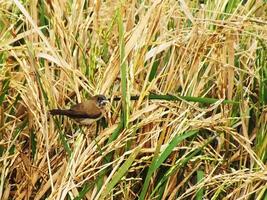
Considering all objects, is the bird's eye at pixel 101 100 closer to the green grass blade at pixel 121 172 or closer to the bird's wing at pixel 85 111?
the bird's wing at pixel 85 111

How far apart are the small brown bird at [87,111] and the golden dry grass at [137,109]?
0.17 ft

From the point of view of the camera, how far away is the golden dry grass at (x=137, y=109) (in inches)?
85.3

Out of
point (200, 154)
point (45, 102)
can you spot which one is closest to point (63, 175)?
point (45, 102)

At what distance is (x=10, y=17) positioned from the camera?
2.61 meters

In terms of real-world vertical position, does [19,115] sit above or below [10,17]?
below

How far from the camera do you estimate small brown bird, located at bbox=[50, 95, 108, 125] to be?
7.06 feet

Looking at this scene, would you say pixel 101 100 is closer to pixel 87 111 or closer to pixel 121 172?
pixel 87 111

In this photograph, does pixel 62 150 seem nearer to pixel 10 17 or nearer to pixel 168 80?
pixel 168 80

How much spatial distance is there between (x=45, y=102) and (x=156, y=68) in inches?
13.5

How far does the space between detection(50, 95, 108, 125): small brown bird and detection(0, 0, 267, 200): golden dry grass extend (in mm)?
52

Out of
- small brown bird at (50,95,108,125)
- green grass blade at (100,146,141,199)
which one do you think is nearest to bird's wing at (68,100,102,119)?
small brown bird at (50,95,108,125)

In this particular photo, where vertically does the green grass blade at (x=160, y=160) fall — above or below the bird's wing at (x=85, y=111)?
below

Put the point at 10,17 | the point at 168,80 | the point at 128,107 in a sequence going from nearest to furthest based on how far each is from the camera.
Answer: the point at 128,107, the point at 168,80, the point at 10,17

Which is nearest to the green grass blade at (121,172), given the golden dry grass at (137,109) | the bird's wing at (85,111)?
the golden dry grass at (137,109)
